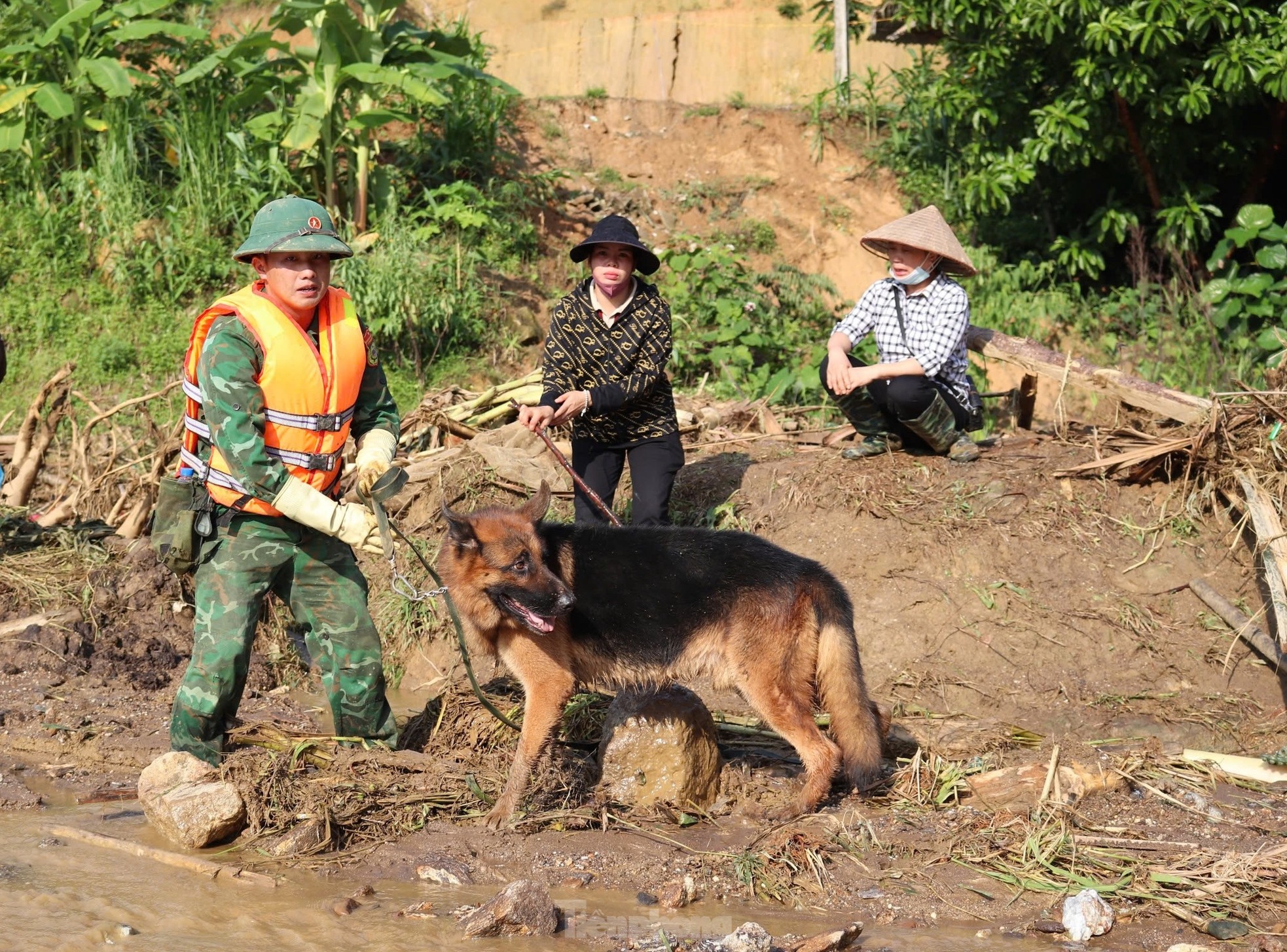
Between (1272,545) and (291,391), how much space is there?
541 centimetres

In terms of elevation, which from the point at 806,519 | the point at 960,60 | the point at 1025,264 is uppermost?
the point at 960,60

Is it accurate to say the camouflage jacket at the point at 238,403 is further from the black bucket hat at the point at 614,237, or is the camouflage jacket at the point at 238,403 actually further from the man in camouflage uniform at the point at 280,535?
the black bucket hat at the point at 614,237

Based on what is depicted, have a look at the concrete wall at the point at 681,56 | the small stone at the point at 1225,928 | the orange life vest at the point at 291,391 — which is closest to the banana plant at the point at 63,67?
the concrete wall at the point at 681,56

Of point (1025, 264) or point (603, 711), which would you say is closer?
point (603, 711)

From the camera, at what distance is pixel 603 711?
619 cm

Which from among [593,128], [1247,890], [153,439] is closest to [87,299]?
[153,439]

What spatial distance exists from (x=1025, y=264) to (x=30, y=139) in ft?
33.5

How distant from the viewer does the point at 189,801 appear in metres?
4.98

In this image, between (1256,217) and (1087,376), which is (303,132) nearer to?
(1087,376)

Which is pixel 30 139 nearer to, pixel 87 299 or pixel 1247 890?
pixel 87 299

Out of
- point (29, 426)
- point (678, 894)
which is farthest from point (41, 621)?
point (678, 894)

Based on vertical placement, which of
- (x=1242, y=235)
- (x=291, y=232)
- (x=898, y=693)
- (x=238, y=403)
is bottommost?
(x=898, y=693)

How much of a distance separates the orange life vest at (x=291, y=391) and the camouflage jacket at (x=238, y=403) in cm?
6

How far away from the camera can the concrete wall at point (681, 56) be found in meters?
17.5
